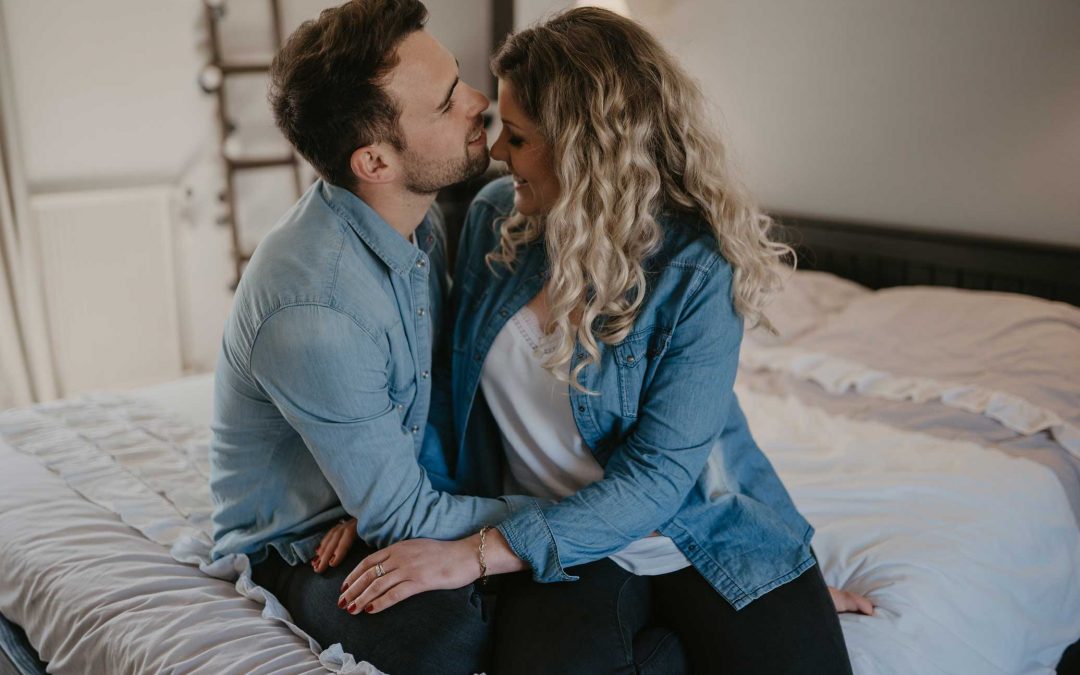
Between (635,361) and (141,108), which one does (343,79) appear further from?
(141,108)

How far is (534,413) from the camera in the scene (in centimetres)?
149

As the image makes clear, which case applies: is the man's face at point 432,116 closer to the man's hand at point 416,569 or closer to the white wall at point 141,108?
the man's hand at point 416,569

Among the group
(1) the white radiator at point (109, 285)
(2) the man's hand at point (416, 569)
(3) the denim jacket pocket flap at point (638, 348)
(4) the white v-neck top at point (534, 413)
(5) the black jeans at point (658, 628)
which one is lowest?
(1) the white radiator at point (109, 285)

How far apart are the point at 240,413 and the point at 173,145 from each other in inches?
102

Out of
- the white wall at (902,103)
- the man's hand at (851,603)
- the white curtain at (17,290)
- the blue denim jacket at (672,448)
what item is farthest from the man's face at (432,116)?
the white curtain at (17,290)

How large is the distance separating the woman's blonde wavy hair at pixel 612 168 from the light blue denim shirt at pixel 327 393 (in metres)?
0.25

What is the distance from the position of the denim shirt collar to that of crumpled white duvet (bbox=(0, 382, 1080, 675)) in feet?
1.76

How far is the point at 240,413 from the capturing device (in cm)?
137

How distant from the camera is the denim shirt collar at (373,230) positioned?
4.50 ft

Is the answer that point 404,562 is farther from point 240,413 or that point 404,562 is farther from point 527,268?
point 527,268

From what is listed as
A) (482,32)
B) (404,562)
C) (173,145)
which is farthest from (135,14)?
(404,562)

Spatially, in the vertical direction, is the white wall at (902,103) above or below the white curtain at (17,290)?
above

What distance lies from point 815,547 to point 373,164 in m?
1.04

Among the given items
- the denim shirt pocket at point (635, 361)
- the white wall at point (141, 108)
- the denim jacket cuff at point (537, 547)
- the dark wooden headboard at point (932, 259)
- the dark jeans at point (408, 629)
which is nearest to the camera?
the dark jeans at point (408, 629)
